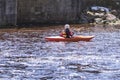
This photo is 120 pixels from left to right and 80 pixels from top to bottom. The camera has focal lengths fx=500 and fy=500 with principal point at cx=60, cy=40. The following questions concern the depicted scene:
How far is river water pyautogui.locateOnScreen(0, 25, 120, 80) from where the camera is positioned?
91.6 ft

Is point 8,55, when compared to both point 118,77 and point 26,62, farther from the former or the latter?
point 118,77

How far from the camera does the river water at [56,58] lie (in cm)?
2793

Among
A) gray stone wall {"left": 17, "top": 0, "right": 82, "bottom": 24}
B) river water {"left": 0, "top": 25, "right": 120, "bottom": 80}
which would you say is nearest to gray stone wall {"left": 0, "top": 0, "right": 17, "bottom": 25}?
gray stone wall {"left": 17, "top": 0, "right": 82, "bottom": 24}

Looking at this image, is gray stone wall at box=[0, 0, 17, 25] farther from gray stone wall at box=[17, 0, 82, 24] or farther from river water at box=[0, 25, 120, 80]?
river water at box=[0, 25, 120, 80]

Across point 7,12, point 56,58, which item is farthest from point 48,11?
point 56,58

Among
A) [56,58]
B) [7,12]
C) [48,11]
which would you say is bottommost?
[48,11]

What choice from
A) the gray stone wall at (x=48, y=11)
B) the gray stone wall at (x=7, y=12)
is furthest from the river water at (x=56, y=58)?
the gray stone wall at (x=48, y=11)

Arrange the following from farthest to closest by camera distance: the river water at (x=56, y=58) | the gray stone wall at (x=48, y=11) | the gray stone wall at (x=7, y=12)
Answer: the gray stone wall at (x=48, y=11)
the gray stone wall at (x=7, y=12)
the river water at (x=56, y=58)

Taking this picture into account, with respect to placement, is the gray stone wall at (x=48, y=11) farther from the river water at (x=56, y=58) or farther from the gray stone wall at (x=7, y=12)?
the river water at (x=56, y=58)

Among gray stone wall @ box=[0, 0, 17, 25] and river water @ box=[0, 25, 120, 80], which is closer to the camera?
river water @ box=[0, 25, 120, 80]

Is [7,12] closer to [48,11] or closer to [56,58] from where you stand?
[48,11]

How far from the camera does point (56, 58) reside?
33938 millimetres

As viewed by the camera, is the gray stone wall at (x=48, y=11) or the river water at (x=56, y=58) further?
the gray stone wall at (x=48, y=11)

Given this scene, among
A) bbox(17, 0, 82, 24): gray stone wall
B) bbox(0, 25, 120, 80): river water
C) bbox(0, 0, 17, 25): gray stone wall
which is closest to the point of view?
bbox(0, 25, 120, 80): river water
